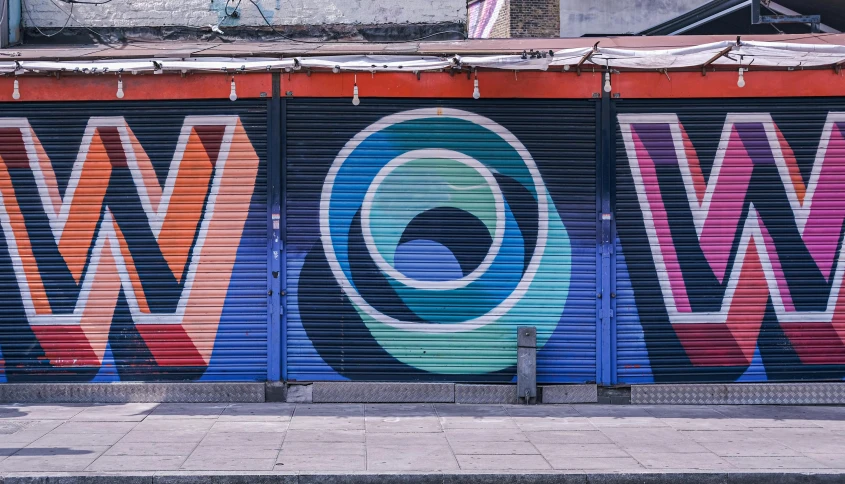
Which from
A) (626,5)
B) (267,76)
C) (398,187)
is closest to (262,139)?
(267,76)

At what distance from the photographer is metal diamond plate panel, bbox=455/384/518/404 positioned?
36.6 ft

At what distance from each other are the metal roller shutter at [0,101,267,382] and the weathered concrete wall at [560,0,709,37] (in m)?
15.4

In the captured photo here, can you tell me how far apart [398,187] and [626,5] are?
50.5 feet

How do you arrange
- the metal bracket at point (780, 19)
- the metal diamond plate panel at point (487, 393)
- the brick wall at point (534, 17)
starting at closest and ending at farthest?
1. the metal diamond plate panel at point (487, 393)
2. the metal bracket at point (780, 19)
3. the brick wall at point (534, 17)

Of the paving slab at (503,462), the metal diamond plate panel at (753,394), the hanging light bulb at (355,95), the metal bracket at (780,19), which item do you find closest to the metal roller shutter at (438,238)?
the hanging light bulb at (355,95)

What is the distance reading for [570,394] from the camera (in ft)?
36.9

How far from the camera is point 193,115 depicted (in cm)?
1119

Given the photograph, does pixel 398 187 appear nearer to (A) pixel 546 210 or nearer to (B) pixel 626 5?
(A) pixel 546 210

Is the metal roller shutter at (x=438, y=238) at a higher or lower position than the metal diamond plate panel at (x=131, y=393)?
higher

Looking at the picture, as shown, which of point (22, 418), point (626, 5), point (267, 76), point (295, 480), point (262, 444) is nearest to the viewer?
point (295, 480)

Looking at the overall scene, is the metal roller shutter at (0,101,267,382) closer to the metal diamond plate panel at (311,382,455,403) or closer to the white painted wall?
the metal diamond plate panel at (311,382,455,403)

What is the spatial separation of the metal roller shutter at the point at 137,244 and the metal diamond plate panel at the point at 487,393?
2.66 metres

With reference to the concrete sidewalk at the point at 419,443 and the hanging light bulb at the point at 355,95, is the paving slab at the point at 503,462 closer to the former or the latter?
the concrete sidewalk at the point at 419,443

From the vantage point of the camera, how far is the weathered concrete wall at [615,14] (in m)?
23.8
